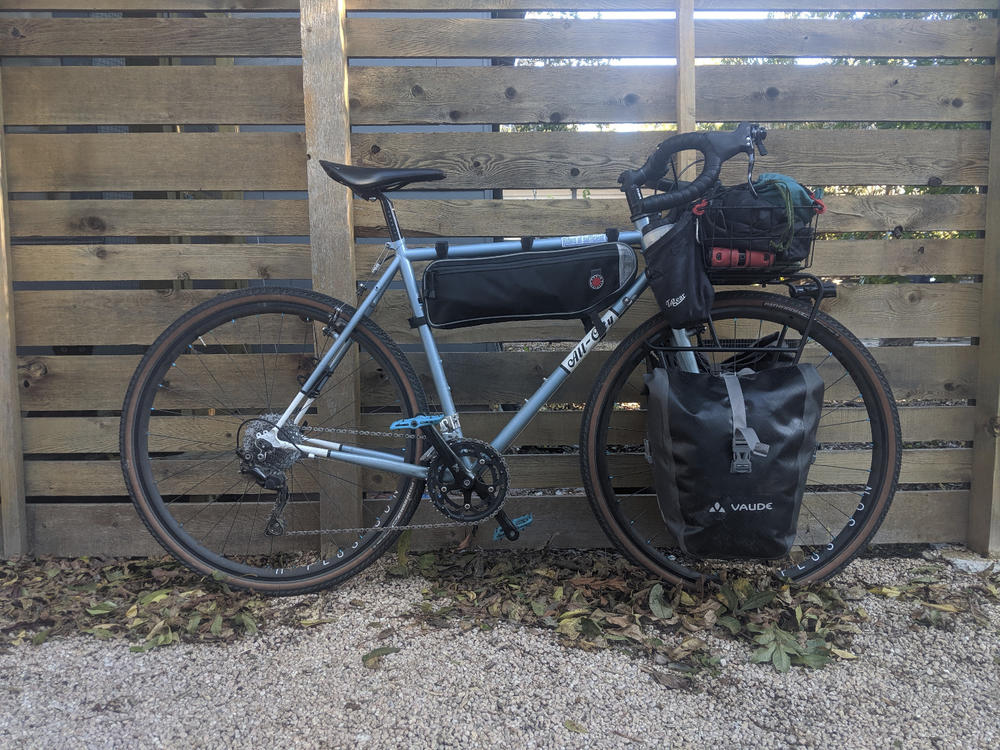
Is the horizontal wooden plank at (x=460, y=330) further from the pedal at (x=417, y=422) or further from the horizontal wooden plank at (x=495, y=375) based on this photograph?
the pedal at (x=417, y=422)

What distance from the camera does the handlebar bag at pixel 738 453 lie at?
6.25 ft

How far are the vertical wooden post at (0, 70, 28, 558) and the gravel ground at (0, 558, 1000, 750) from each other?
29.0 inches

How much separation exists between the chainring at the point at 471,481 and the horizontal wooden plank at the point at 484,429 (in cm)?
40

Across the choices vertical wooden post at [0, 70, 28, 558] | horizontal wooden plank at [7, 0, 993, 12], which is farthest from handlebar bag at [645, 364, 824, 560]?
vertical wooden post at [0, 70, 28, 558]

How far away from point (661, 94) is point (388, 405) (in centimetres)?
159

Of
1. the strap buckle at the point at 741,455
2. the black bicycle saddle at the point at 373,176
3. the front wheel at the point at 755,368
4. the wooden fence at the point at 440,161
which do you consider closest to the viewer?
the strap buckle at the point at 741,455

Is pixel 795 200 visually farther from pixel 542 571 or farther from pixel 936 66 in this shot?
pixel 542 571

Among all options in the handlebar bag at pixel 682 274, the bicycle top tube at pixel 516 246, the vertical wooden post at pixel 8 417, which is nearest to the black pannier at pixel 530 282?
the bicycle top tube at pixel 516 246

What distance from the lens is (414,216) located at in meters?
2.41

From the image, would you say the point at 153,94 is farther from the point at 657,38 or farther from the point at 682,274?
the point at 682,274

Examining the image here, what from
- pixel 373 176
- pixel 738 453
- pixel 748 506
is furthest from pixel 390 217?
pixel 748 506

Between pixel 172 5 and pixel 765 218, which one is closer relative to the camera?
pixel 765 218

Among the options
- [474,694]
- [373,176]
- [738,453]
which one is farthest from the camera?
[373,176]

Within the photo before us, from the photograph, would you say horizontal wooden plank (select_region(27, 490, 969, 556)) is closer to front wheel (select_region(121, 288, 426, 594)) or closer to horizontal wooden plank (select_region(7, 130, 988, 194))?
front wheel (select_region(121, 288, 426, 594))
